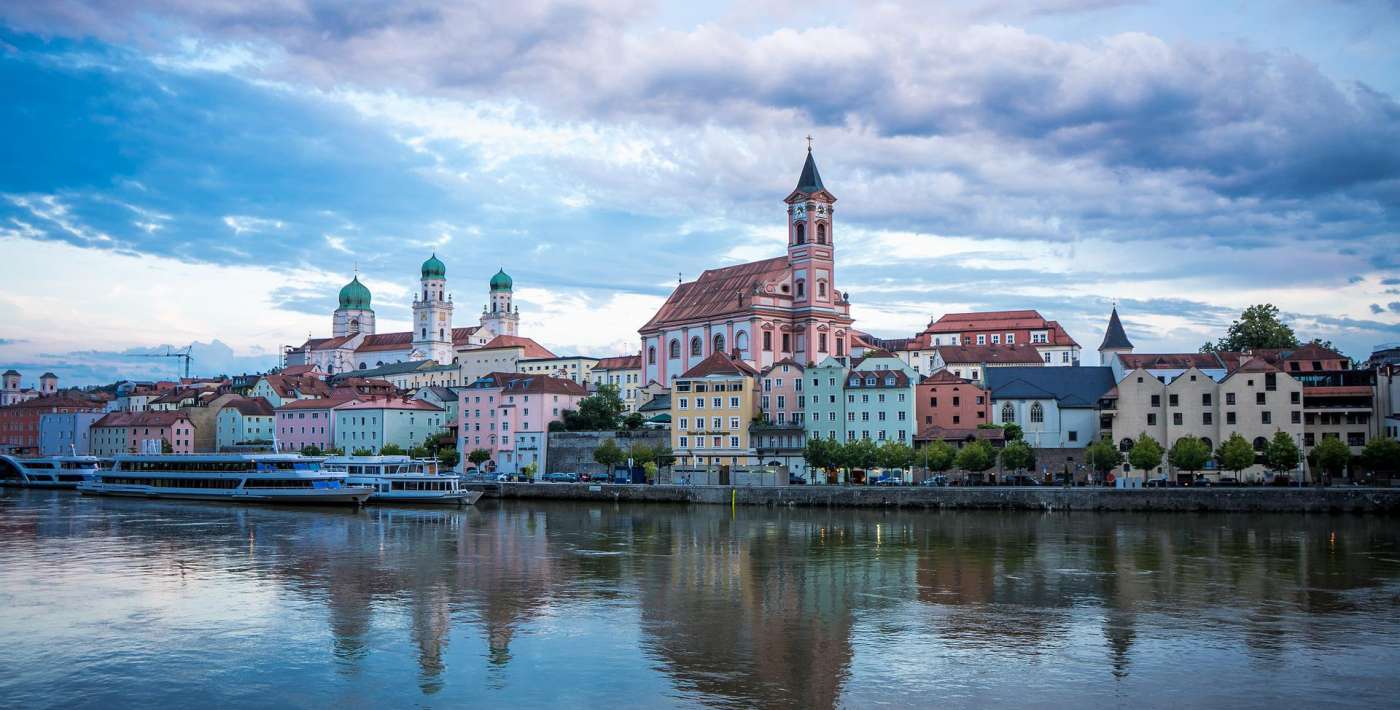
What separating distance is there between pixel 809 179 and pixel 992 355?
23.3 meters

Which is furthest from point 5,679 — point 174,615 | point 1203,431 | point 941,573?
point 1203,431

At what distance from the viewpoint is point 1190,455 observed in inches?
2702

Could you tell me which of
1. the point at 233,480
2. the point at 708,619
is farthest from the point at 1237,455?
the point at 233,480

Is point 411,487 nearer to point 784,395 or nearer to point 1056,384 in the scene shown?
point 784,395

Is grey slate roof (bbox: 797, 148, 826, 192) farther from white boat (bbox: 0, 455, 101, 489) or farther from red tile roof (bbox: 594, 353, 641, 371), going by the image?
white boat (bbox: 0, 455, 101, 489)

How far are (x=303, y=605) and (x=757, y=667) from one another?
14.0m

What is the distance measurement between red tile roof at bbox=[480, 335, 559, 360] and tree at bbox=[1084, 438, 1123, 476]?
10026 centimetres

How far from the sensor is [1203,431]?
7331cm

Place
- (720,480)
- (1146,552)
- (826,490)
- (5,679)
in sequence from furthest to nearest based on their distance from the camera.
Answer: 1. (720,480)
2. (826,490)
3. (1146,552)
4. (5,679)

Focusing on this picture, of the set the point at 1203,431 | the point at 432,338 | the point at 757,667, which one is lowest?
the point at 757,667

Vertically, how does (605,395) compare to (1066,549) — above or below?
above

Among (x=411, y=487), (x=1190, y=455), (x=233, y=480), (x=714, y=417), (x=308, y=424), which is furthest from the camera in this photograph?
(x=308, y=424)

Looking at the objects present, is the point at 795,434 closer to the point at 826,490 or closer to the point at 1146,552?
the point at 826,490

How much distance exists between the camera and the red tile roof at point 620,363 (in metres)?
144
